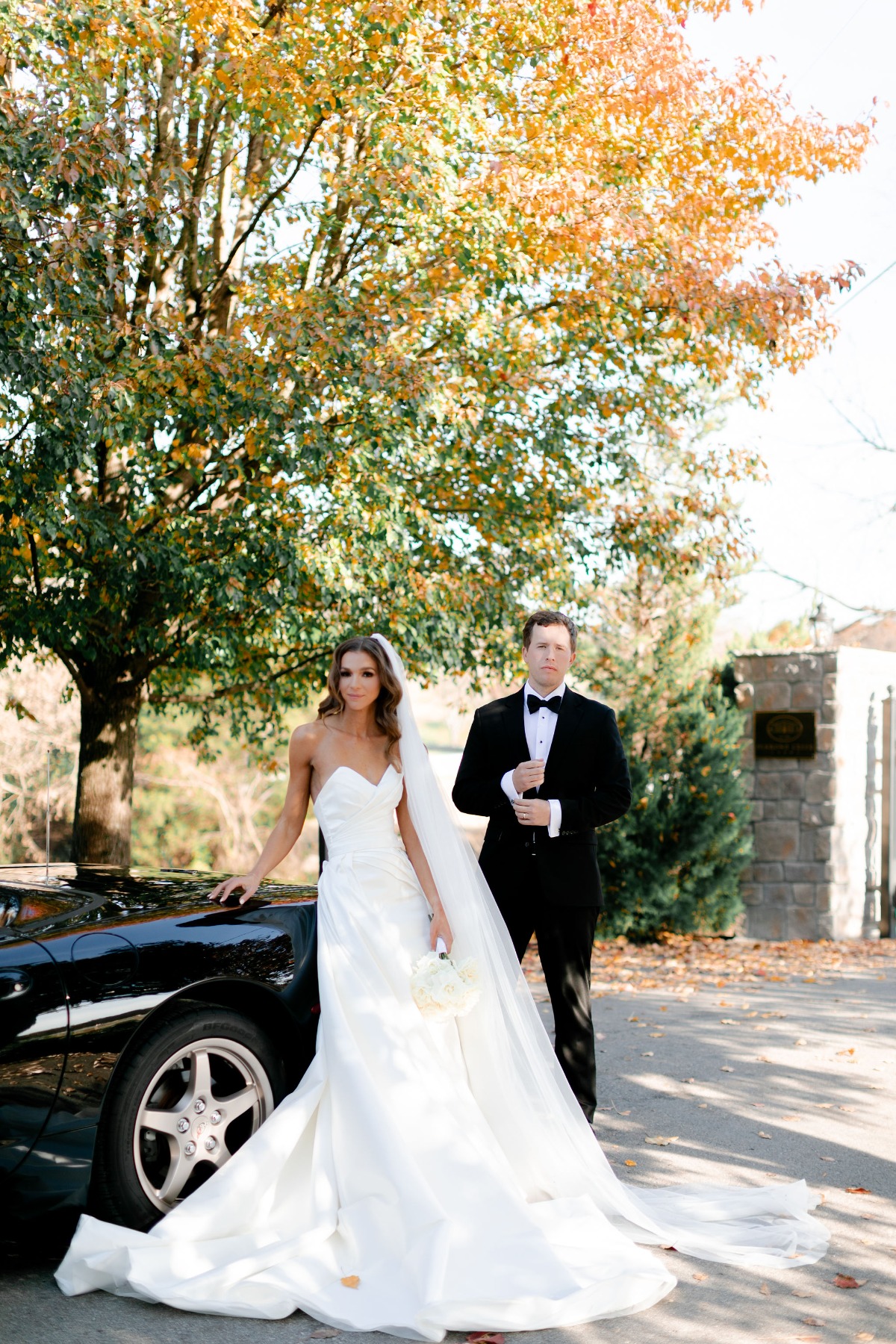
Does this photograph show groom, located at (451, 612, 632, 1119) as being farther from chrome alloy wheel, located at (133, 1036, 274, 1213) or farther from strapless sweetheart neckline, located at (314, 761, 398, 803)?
chrome alloy wheel, located at (133, 1036, 274, 1213)

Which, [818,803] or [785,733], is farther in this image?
[785,733]

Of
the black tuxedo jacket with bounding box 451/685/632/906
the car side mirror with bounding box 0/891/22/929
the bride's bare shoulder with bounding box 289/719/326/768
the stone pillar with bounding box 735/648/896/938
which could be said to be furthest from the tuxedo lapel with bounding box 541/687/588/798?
the stone pillar with bounding box 735/648/896/938

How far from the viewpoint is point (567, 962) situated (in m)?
4.85

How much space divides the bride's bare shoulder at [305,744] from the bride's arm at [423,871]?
36 centimetres

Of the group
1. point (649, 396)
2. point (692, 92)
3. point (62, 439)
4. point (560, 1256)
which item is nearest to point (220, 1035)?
point (560, 1256)

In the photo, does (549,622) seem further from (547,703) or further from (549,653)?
(547,703)

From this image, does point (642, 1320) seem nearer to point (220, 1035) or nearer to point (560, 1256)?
point (560, 1256)

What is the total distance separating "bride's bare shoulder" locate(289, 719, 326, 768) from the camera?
4578mm

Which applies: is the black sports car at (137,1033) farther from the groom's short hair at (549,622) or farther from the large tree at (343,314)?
the large tree at (343,314)

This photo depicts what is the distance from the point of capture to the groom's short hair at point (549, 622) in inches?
192

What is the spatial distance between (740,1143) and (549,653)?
2235 millimetres

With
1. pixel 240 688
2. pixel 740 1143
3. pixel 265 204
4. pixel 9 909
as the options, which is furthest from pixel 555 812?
pixel 240 688

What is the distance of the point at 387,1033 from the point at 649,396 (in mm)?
7020

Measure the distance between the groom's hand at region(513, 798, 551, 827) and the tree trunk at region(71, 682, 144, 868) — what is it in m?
5.95
